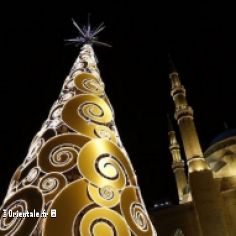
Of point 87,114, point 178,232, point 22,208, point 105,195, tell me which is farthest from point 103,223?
point 178,232

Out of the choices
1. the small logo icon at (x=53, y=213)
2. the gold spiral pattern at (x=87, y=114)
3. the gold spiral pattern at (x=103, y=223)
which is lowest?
the gold spiral pattern at (x=103, y=223)

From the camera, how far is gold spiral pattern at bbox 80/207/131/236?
2416mm

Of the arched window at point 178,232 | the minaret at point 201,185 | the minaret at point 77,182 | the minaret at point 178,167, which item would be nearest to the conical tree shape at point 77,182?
the minaret at point 77,182

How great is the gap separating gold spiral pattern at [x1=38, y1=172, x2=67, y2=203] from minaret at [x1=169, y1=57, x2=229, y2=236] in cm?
1089

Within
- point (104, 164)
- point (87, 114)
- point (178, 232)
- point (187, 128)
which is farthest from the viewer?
point (187, 128)

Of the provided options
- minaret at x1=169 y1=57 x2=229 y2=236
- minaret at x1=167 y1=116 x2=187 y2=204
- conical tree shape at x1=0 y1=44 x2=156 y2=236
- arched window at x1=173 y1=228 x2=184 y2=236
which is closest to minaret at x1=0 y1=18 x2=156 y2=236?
conical tree shape at x1=0 y1=44 x2=156 y2=236

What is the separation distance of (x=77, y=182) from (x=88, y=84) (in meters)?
1.58

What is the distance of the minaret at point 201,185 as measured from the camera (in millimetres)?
12477

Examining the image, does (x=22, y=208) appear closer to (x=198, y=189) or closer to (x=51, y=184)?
(x=51, y=184)

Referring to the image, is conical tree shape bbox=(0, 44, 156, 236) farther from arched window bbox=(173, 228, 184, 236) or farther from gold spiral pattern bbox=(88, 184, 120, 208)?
arched window bbox=(173, 228, 184, 236)

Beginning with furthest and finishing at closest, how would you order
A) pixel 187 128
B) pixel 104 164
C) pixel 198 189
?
pixel 187 128
pixel 198 189
pixel 104 164

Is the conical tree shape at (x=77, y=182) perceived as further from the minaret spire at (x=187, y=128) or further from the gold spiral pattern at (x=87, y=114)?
the minaret spire at (x=187, y=128)

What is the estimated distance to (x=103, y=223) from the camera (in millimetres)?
2496

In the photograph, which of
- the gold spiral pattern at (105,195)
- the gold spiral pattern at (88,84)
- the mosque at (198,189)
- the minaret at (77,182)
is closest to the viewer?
the minaret at (77,182)
